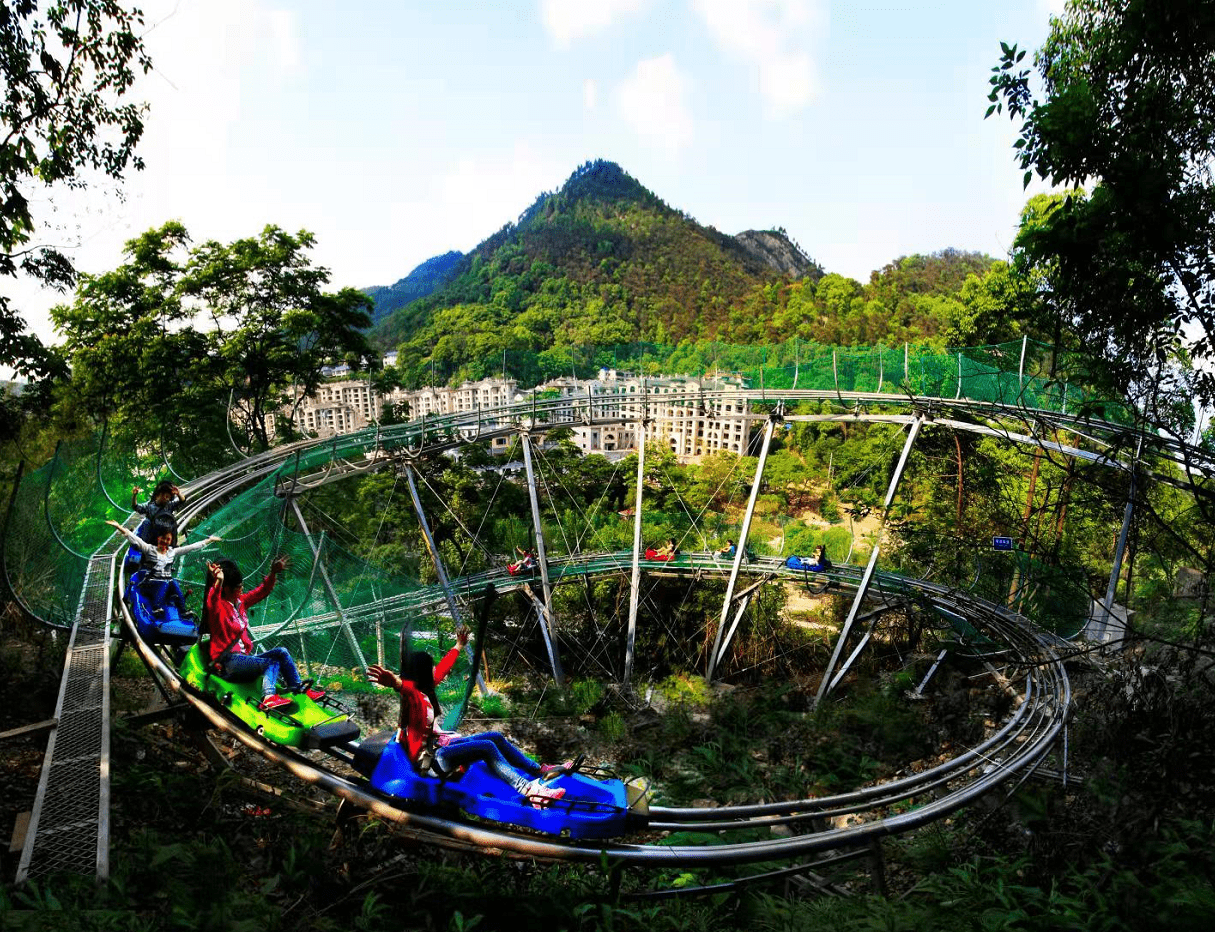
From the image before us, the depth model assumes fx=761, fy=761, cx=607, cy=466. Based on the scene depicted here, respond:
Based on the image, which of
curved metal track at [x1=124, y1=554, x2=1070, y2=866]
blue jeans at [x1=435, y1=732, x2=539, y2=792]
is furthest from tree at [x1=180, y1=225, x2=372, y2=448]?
blue jeans at [x1=435, y1=732, x2=539, y2=792]

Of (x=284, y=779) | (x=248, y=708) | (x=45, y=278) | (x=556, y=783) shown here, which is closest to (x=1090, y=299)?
(x=556, y=783)

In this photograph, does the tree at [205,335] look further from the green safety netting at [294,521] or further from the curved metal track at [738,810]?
the curved metal track at [738,810]

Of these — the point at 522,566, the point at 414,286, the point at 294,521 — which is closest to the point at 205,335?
the point at 294,521

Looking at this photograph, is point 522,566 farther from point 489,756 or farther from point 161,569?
point 489,756

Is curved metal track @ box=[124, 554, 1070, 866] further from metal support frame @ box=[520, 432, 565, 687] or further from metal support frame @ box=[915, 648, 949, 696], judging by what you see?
metal support frame @ box=[520, 432, 565, 687]

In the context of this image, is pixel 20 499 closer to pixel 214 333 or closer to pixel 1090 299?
pixel 1090 299
